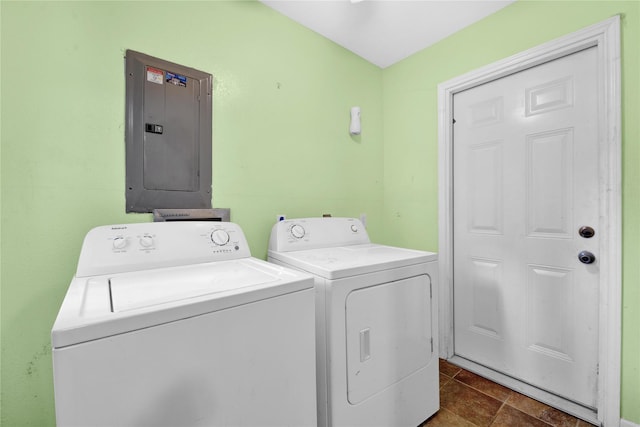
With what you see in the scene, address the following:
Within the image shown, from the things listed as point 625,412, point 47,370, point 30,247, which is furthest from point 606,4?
point 47,370

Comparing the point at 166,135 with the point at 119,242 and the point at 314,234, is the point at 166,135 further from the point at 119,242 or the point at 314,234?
the point at 314,234

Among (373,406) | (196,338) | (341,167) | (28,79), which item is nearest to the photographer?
(196,338)

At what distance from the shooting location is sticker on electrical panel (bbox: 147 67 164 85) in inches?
52.5

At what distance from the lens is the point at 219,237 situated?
4.44 feet

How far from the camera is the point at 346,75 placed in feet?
7.16

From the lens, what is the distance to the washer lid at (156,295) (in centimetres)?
63

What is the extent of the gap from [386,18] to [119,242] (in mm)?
2024

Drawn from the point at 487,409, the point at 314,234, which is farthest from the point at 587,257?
the point at 314,234

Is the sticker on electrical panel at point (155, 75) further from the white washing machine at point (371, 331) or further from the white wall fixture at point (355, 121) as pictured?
the white wall fixture at point (355, 121)

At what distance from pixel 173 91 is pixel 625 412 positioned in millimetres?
2723

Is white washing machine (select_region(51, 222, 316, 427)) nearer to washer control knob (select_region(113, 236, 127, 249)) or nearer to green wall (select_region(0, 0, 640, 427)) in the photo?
washer control knob (select_region(113, 236, 127, 249))

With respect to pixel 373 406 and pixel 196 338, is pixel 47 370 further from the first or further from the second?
pixel 373 406

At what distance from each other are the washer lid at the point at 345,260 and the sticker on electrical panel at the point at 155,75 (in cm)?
106

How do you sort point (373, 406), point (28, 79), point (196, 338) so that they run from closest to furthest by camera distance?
point (196, 338) → point (28, 79) → point (373, 406)
